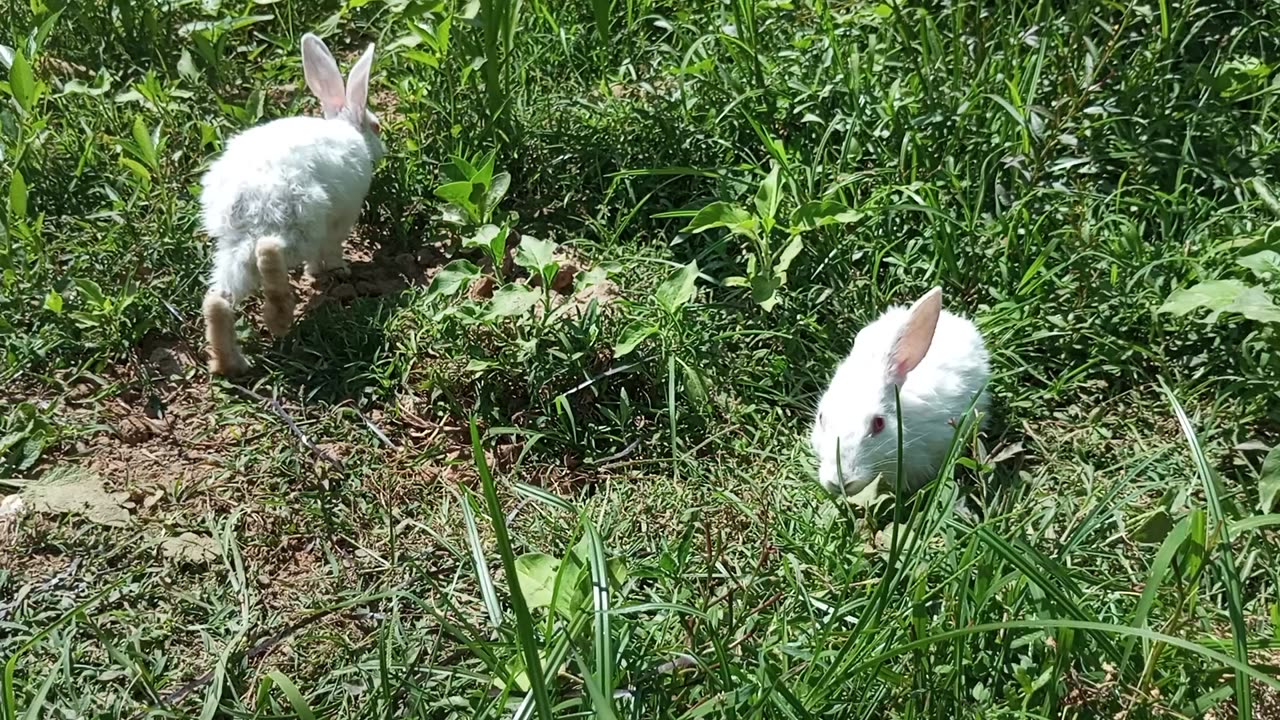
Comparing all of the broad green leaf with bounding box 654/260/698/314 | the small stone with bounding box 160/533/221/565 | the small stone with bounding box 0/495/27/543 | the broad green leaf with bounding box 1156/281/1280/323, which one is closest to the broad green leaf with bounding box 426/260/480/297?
the broad green leaf with bounding box 654/260/698/314

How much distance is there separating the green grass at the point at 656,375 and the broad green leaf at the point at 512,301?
0.02 metres

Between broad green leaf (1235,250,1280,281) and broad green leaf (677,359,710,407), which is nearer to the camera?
broad green leaf (1235,250,1280,281)

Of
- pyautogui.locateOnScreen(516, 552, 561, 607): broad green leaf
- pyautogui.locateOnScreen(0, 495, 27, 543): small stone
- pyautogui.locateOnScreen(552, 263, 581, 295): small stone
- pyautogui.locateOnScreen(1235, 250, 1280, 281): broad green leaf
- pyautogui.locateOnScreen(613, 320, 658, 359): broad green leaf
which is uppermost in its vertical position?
pyautogui.locateOnScreen(1235, 250, 1280, 281): broad green leaf

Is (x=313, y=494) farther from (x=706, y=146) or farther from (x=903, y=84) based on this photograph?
(x=903, y=84)

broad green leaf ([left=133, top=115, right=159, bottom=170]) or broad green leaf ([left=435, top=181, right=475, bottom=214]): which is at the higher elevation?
broad green leaf ([left=133, top=115, right=159, bottom=170])

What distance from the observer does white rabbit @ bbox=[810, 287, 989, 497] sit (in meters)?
2.67

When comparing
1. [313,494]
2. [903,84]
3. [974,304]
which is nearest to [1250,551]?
[974,304]

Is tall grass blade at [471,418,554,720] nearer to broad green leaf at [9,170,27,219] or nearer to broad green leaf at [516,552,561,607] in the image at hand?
broad green leaf at [516,552,561,607]

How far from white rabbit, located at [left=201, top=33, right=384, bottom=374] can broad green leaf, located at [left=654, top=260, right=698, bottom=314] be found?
3.29ft

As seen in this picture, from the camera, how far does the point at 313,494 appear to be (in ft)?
9.22

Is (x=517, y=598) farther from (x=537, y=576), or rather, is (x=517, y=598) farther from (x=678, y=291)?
(x=678, y=291)

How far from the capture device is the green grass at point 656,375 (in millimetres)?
2168

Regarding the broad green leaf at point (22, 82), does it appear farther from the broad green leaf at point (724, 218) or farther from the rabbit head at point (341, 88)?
the broad green leaf at point (724, 218)

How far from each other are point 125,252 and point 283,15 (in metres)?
1.38
